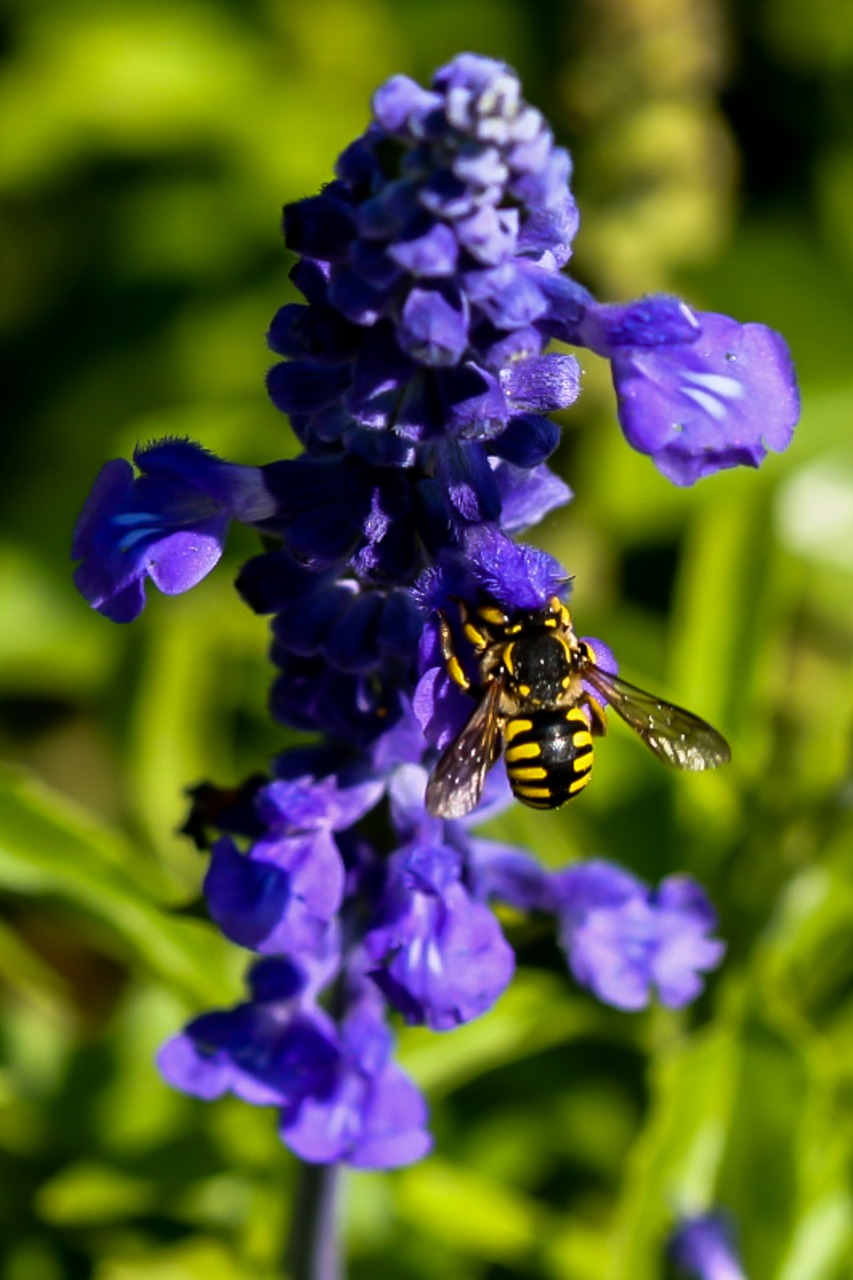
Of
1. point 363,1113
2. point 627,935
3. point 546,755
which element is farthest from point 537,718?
point 363,1113

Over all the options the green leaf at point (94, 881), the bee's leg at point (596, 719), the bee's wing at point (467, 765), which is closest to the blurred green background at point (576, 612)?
the green leaf at point (94, 881)

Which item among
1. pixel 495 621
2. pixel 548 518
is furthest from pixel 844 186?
pixel 495 621

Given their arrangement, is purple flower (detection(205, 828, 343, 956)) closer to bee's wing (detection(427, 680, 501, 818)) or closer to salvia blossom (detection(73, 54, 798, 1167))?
salvia blossom (detection(73, 54, 798, 1167))

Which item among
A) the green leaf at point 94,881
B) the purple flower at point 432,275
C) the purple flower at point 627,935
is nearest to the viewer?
the purple flower at point 432,275

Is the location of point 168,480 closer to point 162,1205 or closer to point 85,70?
point 162,1205

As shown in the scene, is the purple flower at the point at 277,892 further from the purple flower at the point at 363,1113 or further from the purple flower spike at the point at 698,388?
the purple flower spike at the point at 698,388

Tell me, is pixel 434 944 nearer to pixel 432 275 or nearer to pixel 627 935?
pixel 627 935

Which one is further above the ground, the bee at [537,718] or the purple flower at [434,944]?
the bee at [537,718]

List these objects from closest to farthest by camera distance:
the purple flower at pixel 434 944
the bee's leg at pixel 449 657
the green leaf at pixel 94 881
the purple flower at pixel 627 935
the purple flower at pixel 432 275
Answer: the purple flower at pixel 432 275 → the bee's leg at pixel 449 657 → the purple flower at pixel 434 944 → the purple flower at pixel 627 935 → the green leaf at pixel 94 881

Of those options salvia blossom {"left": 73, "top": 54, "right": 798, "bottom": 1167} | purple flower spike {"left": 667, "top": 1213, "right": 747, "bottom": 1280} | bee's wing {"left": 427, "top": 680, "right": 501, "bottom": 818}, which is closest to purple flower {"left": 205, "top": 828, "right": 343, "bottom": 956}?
salvia blossom {"left": 73, "top": 54, "right": 798, "bottom": 1167}
